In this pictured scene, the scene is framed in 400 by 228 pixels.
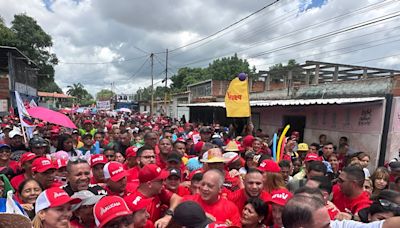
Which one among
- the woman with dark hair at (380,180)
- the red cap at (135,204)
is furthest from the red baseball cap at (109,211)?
the woman with dark hair at (380,180)

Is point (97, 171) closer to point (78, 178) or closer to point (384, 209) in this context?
point (78, 178)

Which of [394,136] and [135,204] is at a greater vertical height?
[135,204]

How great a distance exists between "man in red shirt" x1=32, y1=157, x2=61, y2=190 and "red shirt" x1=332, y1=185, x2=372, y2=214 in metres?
3.42

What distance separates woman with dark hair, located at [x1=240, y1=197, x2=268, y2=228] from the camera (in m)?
2.60

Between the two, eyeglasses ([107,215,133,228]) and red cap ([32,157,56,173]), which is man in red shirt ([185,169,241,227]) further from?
A: red cap ([32,157,56,173])

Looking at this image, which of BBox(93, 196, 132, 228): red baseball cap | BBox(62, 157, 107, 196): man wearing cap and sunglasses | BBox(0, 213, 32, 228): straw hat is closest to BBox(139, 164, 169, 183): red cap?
BBox(62, 157, 107, 196): man wearing cap and sunglasses

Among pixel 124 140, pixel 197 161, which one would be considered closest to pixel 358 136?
pixel 197 161

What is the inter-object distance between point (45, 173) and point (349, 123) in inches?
358

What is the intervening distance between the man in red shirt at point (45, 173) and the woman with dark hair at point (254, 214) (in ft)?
7.75

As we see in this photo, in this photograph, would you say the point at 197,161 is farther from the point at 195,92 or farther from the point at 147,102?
the point at 147,102

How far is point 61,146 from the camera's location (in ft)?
19.8

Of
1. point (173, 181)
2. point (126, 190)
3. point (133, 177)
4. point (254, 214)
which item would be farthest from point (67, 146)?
point (254, 214)

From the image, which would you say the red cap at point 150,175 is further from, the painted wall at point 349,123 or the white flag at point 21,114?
the painted wall at point 349,123

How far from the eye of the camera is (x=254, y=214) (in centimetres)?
261
